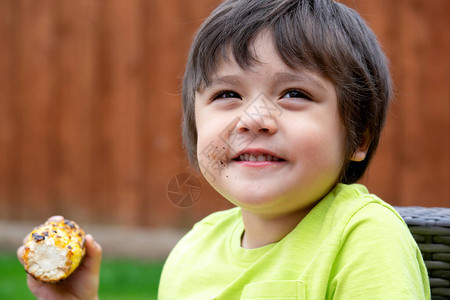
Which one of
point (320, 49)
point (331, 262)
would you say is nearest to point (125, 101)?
point (320, 49)

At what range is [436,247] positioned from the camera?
1.65 meters

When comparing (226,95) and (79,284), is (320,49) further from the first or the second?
(79,284)

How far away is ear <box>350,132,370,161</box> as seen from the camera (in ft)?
5.46

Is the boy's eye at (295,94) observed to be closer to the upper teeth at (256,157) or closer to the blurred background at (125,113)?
the upper teeth at (256,157)

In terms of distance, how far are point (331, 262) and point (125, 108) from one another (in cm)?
416

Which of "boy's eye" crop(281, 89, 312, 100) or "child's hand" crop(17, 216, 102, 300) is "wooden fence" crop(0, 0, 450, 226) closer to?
"child's hand" crop(17, 216, 102, 300)

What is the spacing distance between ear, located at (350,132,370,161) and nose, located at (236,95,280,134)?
290 mm

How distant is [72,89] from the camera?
18.1ft

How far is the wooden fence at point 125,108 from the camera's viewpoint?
194 inches

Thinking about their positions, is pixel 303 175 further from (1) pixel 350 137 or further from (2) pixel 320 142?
(1) pixel 350 137

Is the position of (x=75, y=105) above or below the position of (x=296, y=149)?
below

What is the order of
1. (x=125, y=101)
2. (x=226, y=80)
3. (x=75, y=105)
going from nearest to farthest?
(x=226, y=80)
(x=125, y=101)
(x=75, y=105)

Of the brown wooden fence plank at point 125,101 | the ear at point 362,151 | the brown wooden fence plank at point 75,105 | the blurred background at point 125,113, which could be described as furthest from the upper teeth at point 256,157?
the brown wooden fence plank at point 75,105

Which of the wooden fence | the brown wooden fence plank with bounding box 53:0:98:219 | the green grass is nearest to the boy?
the green grass
